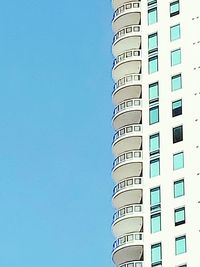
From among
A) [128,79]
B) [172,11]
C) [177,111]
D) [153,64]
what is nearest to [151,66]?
[153,64]

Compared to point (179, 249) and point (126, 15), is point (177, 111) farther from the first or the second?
point (126, 15)

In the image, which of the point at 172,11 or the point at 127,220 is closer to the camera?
the point at 127,220

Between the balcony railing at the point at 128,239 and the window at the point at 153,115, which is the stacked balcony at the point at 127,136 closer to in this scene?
the balcony railing at the point at 128,239

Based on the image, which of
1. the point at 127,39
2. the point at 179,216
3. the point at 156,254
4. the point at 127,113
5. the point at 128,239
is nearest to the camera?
the point at 156,254

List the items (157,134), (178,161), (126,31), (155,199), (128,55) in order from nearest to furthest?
(155,199)
(178,161)
(157,134)
(128,55)
(126,31)

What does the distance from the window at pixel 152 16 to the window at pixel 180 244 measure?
58.4 feet

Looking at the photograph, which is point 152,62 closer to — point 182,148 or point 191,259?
point 182,148

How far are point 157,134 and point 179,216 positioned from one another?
6798 millimetres

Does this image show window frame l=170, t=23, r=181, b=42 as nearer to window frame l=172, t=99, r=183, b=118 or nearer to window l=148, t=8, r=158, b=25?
window l=148, t=8, r=158, b=25

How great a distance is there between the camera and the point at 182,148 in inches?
3684

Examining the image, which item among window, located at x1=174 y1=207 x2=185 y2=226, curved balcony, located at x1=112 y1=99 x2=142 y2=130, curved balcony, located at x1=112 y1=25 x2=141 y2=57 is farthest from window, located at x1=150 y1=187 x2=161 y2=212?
curved balcony, located at x1=112 y1=25 x2=141 y2=57

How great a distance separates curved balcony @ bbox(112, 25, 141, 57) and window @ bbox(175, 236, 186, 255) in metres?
17.2

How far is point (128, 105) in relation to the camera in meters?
99.1

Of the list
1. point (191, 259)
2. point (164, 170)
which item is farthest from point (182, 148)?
point (191, 259)
